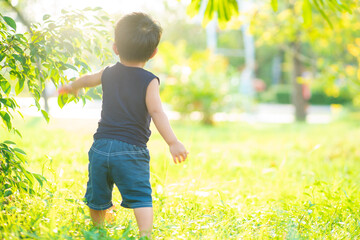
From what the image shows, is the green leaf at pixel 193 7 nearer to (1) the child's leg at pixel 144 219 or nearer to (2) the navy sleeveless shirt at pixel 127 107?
(2) the navy sleeveless shirt at pixel 127 107

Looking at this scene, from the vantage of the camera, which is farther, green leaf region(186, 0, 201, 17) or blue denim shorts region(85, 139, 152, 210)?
green leaf region(186, 0, 201, 17)

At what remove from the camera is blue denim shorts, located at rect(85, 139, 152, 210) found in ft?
6.99

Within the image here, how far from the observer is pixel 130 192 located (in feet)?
7.00

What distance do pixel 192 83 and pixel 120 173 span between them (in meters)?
8.38

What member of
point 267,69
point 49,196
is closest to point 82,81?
point 49,196

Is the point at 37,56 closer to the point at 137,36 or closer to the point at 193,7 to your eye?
the point at 137,36

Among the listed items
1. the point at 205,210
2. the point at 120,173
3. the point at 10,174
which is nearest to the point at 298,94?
the point at 205,210

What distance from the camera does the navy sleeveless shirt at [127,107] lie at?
7.16 ft

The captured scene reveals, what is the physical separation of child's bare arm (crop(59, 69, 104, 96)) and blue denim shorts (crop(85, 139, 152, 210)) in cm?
37

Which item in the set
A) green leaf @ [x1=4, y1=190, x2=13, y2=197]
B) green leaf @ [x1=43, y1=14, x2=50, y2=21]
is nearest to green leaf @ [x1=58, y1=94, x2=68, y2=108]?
green leaf @ [x1=43, y1=14, x2=50, y2=21]

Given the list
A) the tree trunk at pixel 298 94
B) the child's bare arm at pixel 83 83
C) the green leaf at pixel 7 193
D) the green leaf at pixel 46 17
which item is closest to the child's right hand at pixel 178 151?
the child's bare arm at pixel 83 83

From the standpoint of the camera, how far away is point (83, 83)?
2445mm

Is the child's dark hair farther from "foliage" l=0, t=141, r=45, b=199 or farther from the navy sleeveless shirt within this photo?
"foliage" l=0, t=141, r=45, b=199

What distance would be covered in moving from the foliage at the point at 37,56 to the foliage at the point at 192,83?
7.77 meters
